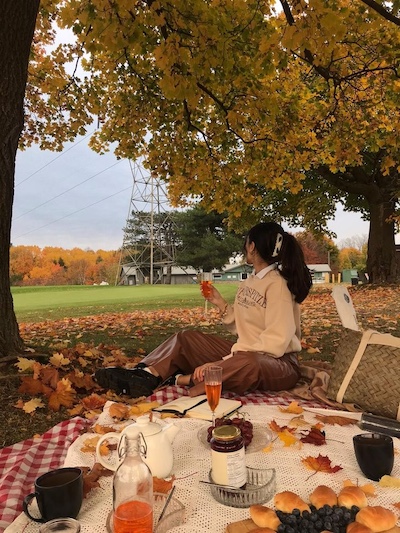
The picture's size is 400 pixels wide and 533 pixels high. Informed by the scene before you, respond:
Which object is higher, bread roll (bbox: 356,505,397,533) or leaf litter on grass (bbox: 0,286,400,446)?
bread roll (bbox: 356,505,397,533)

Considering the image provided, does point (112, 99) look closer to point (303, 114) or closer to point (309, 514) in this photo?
point (303, 114)

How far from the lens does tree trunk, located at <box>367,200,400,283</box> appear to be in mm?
17172

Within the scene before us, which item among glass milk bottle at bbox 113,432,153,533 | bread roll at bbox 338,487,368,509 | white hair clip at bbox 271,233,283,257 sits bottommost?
bread roll at bbox 338,487,368,509

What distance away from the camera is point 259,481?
181cm

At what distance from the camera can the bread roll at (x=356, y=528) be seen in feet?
4.51

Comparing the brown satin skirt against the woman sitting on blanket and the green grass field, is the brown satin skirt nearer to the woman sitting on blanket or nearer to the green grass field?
the woman sitting on blanket

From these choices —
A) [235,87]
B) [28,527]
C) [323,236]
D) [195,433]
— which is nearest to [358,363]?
[195,433]

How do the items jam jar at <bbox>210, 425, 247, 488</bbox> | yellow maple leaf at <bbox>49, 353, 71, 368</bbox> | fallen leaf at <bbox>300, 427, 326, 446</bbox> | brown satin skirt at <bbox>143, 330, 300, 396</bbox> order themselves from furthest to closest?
yellow maple leaf at <bbox>49, 353, 71, 368</bbox>
brown satin skirt at <bbox>143, 330, 300, 396</bbox>
fallen leaf at <bbox>300, 427, 326, 446</bbox>
jam jar at <bbox>210, 425, 247, 488</bbox>

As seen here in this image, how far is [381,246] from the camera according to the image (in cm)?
1728

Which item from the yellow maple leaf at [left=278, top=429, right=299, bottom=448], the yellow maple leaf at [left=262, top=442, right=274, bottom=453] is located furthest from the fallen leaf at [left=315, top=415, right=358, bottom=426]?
the yellow maple leaf at [left=262, top=442, right=274, bottom=453]

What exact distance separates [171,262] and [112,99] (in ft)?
110

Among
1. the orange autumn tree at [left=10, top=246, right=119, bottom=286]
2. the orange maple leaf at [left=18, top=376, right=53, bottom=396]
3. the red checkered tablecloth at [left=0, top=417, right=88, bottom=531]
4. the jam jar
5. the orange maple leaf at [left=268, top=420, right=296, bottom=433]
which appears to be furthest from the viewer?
the orange autumn tree at [left=10, top=246, right=119, bottom=286]

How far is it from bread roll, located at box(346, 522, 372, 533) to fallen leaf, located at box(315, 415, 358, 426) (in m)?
1.26

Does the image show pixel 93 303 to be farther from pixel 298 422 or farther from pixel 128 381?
pixel 298 422
